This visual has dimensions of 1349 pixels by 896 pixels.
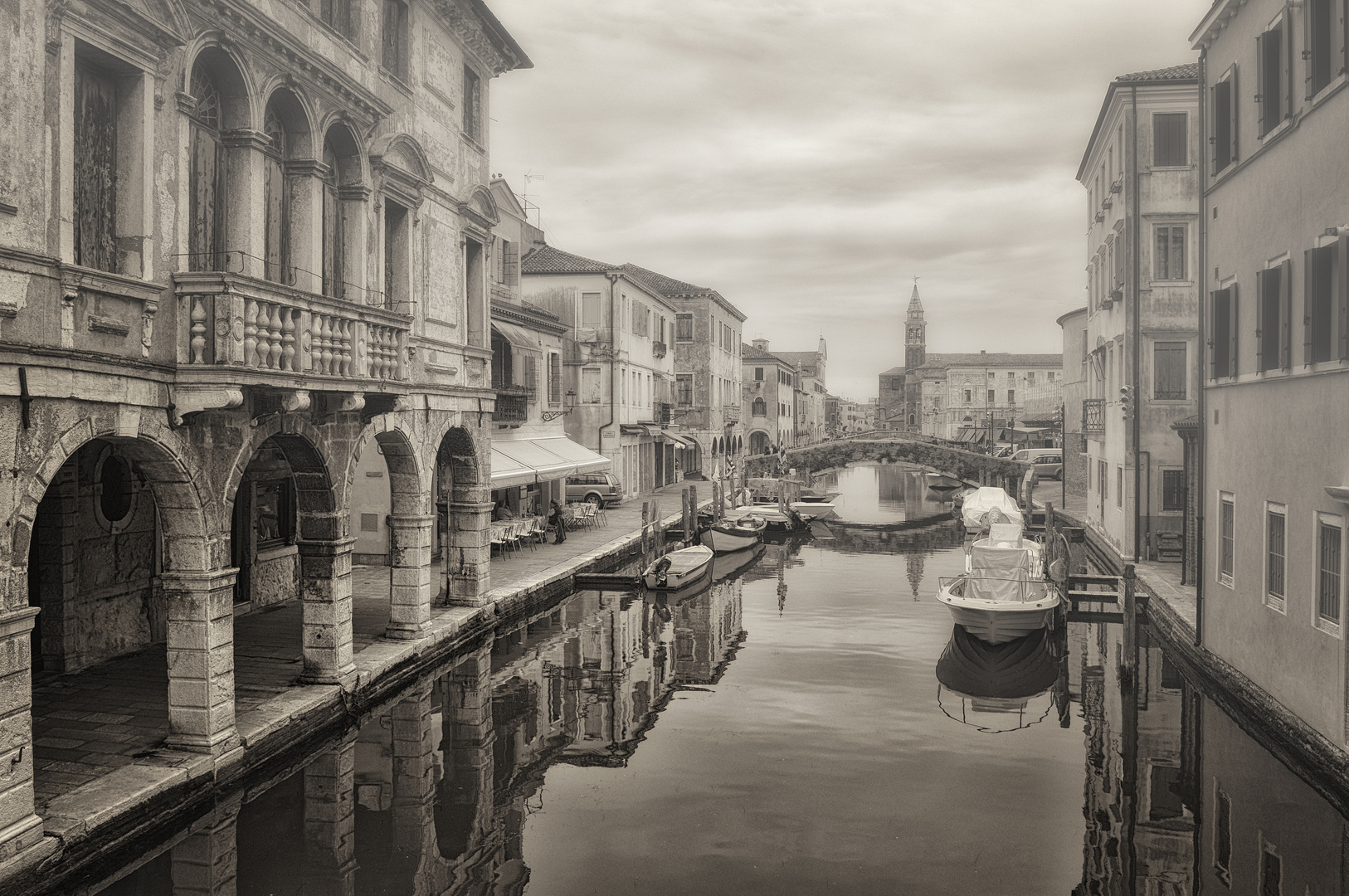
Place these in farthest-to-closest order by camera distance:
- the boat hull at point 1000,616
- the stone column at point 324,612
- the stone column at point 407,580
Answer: the boat hull at point 1000,616 < the stone column at point 407,580 < the stone column at point 324,612

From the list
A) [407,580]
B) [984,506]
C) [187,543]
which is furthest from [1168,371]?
[187,543]

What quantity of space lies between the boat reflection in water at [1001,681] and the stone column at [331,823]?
8.45 metres

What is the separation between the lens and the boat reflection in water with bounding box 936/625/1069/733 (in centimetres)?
1479

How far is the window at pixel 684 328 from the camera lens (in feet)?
195

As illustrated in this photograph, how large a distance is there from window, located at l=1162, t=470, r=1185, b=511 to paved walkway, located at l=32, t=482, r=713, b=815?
16409mm

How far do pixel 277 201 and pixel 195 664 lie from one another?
19.2 feet

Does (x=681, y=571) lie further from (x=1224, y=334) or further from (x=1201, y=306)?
(x=1224, y=334)

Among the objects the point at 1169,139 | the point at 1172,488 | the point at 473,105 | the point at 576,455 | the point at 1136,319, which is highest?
the point at 1169,139

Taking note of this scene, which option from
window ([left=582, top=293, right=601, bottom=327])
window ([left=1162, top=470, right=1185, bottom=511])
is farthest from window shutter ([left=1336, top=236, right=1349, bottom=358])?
window ([left=582, top=293, right=601, bottom=327])

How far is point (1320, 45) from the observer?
11461 millimetres

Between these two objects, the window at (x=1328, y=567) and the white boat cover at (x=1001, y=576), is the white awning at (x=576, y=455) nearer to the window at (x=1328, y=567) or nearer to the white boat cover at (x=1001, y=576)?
the white boat cover at (x=1001, y=576)

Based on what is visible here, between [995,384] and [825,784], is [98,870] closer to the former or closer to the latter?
[825,784]

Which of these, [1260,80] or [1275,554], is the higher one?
[1260,80]

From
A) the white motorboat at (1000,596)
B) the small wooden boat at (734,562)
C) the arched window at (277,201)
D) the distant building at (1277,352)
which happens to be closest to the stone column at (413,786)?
the arched window at (277,201)
